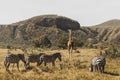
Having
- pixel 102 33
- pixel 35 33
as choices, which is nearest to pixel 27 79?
pixel 35 33

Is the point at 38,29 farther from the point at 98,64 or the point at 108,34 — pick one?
the point at 98,64

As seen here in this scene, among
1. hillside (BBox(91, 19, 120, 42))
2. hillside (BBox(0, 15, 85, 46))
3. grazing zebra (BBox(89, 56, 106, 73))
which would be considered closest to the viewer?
grazing zebra (BBox(89, 56, 106, 73))

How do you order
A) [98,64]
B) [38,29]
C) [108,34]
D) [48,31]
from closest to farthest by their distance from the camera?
[98,64], [48,31], [38,29], [108,34]

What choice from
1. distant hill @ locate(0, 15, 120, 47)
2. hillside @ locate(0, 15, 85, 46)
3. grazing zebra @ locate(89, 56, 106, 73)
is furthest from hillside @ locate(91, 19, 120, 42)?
grazing zebra @ locate(89, 56, 106, 73)

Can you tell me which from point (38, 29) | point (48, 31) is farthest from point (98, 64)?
point (38, 29)

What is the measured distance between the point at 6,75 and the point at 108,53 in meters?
19.3

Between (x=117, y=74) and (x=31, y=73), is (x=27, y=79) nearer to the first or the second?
(x=31, y=73)

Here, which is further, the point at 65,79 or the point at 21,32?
the point at 21,32

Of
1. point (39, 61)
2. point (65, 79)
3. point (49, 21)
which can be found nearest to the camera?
point (65, 79)

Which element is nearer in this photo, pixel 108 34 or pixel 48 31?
pixel 48 31

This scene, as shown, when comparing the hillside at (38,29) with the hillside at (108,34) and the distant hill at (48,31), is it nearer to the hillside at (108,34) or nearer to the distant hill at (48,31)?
the distant hill at (48,31)

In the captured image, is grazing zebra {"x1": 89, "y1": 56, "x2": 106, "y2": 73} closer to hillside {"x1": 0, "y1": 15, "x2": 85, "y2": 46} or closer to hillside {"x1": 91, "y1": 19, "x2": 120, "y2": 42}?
hillside {"x1": 0, "y1": 15, "x2": 85, "y2": 46}

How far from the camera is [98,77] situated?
2194 centimetres


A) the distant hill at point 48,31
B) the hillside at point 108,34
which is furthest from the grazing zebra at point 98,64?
the hillside at point 108,34
